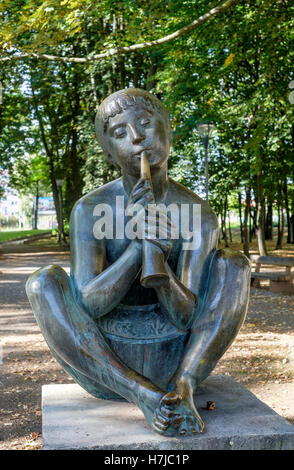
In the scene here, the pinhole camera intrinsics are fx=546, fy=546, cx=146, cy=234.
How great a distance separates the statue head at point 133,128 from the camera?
3027mm

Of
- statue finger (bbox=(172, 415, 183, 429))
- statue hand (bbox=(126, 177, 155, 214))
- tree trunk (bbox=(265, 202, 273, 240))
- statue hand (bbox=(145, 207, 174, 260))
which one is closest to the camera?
statue finger (bbox=(172, 415, 183, 429))

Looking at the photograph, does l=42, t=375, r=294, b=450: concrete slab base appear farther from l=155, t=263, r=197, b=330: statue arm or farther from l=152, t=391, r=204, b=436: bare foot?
l=155, t=263, r=197, b=330: statue arm

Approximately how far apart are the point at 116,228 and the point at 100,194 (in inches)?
10.3

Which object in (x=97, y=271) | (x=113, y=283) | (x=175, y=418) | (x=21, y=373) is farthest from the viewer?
(x=21, y=373)

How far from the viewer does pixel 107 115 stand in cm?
312

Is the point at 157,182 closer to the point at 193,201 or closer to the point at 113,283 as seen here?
the point at 193,201

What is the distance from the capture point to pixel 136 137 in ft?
9.84

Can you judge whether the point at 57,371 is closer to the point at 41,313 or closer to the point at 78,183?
the point at 41,313

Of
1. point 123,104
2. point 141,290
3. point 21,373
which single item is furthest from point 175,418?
point 21,373

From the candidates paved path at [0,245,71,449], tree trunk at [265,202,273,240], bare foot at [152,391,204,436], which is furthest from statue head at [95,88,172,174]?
tree trunk at [265,202,273,240]

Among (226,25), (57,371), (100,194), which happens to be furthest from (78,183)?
(100,194)

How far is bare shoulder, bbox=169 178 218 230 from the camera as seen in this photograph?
3.18m

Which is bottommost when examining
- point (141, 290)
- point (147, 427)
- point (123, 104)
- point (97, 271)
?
point (147, 427)

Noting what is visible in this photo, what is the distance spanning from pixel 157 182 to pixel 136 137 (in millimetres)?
312
